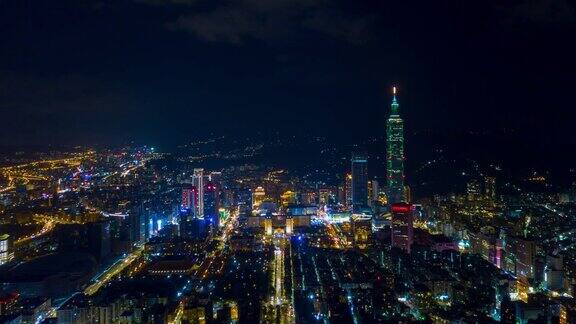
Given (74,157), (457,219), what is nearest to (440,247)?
(457,219)

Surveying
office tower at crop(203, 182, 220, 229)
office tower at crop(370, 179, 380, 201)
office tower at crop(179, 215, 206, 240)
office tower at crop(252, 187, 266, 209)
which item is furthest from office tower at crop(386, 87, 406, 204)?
office tower at crop(179, 215, 206, 240)

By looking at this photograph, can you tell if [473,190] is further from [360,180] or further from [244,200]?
[244,200]

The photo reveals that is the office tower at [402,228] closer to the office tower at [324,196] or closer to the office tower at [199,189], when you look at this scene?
the office tower at [199,189]

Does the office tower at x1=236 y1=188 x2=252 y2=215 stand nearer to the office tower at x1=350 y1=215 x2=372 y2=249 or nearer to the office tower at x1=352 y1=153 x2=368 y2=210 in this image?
the office tower at x1=352 y1=153 x2=368 y2=210

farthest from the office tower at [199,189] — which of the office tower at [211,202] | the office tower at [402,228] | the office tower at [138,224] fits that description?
the office tower at [402,228]

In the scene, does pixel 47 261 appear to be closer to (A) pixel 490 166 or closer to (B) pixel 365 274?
(B) pixel 365 274

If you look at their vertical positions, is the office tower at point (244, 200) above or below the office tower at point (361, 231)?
above
